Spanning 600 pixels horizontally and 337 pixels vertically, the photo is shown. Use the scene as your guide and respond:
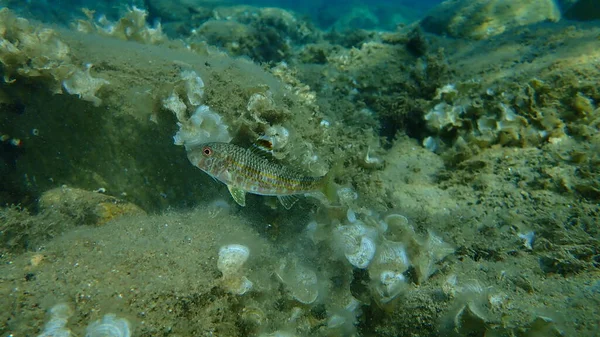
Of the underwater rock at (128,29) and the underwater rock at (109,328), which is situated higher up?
the underwater rock at (128,29)

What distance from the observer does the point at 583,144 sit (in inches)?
180

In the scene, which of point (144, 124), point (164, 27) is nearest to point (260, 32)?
point (164, 27)

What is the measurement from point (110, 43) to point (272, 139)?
3668 millimetres

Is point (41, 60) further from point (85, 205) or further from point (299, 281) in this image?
point (299, 281)

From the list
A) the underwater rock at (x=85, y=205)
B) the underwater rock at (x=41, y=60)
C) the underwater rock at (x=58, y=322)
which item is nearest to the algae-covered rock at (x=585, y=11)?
the underwater rock at (x=41, y=60)

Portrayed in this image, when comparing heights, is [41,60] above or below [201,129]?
above

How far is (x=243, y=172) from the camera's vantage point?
3.49m

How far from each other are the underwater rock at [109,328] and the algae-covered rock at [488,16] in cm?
1254

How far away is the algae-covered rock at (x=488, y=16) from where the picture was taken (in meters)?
11.0

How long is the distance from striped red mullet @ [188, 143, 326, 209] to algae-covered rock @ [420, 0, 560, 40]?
34.6 ft

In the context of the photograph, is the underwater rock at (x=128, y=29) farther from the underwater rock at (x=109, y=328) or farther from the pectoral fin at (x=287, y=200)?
the underwater rock at (x=109, y=328)

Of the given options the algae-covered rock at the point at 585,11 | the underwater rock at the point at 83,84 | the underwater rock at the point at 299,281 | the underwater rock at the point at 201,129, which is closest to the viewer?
the underwater rock at the point at 299,281

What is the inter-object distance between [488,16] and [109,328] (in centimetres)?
1348

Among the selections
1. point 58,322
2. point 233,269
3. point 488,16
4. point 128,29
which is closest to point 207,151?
point 233,269
